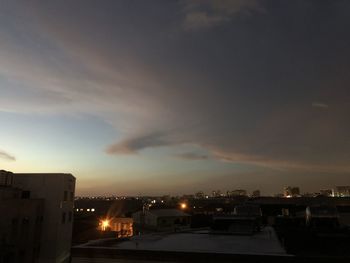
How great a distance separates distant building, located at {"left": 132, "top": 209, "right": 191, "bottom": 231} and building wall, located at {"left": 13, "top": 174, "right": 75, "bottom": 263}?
64.4 ft

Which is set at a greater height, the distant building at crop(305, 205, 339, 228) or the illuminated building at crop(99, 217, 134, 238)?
the distant building at crop(305, 205, 339, 228)

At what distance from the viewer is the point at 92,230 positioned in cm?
6022

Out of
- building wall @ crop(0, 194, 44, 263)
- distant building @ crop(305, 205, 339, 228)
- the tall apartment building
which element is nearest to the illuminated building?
the tall apartment building

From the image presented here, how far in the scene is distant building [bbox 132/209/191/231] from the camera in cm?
6697

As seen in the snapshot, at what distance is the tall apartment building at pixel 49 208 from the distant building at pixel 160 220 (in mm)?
19595

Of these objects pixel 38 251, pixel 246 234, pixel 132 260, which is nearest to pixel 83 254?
pixel 132 260

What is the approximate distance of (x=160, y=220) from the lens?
67.6 m

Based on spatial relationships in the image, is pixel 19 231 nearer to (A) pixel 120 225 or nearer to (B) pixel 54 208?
(B) pixel 54 208

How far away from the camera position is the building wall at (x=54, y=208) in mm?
46344

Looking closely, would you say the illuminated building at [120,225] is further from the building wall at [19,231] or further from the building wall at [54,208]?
the building wall at [19,231]

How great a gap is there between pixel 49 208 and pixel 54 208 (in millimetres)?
791

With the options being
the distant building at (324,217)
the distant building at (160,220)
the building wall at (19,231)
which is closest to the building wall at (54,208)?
the building wall at (19,231)

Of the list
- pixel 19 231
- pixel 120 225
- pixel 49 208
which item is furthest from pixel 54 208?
pixel 120 225

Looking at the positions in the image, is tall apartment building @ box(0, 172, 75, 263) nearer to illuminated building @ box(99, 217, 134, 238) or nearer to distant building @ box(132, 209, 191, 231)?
distant building @ box(132, 209, 191, 231)
